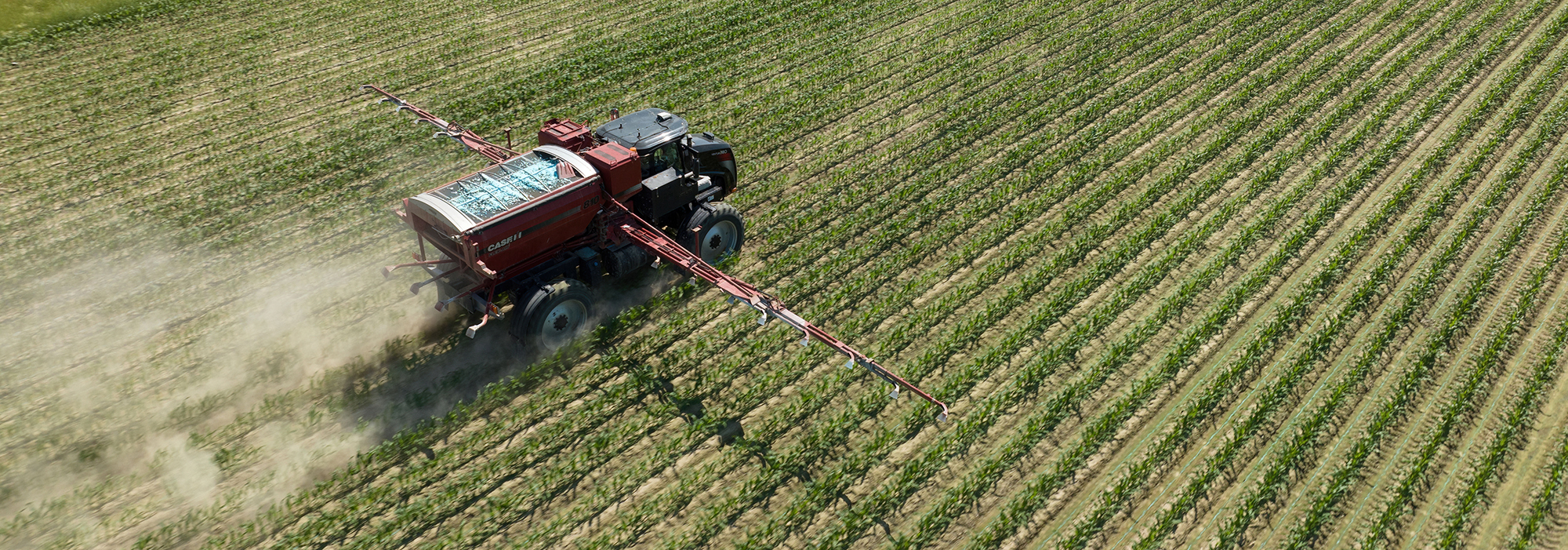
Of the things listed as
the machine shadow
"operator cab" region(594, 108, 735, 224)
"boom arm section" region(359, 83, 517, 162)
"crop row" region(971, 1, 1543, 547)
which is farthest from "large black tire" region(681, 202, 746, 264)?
"crop row" region(971, 1, 1543, 547)

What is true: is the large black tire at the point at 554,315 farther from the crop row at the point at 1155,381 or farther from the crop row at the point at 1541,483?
the crop row at the point at 1541,483

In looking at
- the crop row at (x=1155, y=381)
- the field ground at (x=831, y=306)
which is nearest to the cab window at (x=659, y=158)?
the field ground at (x=831, y=306)

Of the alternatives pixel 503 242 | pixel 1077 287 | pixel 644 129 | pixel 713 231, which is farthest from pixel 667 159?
pixel 1077 287

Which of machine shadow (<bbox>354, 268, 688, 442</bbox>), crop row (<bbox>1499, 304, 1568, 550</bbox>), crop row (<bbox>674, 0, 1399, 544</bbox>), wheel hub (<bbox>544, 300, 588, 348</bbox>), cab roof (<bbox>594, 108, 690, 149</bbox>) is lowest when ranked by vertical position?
crop row (<bbox>1499, 304, 1568, 550</bbox>)

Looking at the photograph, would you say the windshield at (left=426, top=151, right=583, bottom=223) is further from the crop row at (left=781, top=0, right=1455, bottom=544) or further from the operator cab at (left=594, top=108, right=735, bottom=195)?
the crop row at (left=781, top=0, right=1455, bottom=544)

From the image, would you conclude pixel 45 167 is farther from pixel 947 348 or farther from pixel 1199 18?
pixel 1199 18

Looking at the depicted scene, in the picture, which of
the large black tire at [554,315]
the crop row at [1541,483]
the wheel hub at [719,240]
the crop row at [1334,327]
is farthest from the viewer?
the wheel hub at [719,240]

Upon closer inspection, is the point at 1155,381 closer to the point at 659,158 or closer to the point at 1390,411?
the point at 1390,411

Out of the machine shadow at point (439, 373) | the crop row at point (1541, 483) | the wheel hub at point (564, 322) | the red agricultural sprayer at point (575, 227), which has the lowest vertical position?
the crop row at point (1541, 483)
